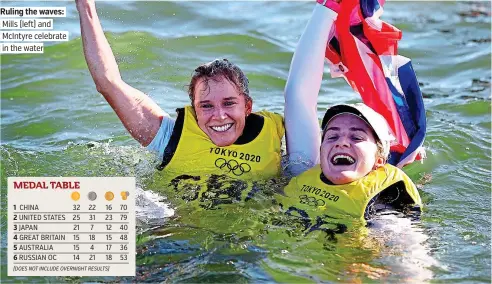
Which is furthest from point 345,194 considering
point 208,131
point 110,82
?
point 110,82

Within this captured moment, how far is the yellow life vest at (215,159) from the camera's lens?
5.17 m

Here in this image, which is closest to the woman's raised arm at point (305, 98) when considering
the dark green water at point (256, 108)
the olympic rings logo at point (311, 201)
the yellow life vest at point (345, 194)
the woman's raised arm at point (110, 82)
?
the yellow life vest at point (345, 194)

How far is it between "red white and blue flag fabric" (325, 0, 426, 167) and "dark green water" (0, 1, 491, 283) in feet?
1.47

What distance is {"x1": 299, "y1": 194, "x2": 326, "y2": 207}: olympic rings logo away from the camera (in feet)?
16.1

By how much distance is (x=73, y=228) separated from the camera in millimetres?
4270

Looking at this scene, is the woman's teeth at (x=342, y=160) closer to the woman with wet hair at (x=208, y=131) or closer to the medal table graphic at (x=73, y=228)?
the woman with wet hair at (x=208, y=131)

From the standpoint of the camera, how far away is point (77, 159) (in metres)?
6.21

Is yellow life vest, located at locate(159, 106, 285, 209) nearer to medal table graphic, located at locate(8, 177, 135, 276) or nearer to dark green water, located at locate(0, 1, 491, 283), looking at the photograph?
dark green water, located at locate(0, 1, 491, 283)

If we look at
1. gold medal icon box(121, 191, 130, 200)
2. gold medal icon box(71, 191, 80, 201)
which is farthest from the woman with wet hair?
gold medal icon box(71, 191, 80, 201)

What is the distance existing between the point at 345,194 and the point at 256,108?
299cm

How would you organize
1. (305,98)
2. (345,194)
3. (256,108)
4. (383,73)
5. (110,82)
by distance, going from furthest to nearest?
1. (256,108)
2. (383,73)
3. (305,98)
4. (110,82)
5. (345,194)

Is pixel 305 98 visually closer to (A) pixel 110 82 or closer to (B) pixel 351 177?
(B) pixel 351 177

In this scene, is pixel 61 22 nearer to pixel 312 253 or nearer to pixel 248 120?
pixel 248 120

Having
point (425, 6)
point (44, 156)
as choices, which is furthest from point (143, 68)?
point (425, 6)
